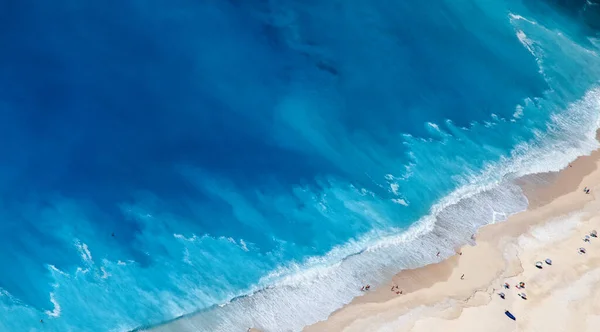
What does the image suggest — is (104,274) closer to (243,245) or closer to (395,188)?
(243,245)

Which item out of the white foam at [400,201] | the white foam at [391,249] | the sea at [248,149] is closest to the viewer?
the white foam at [391,249]

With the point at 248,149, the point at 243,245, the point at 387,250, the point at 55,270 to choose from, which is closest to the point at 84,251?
the point at 55,270

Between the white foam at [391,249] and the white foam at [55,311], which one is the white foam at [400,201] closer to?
the white foam at [391,249]

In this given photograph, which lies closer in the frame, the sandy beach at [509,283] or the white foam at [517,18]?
the sandy beach at [509,283]

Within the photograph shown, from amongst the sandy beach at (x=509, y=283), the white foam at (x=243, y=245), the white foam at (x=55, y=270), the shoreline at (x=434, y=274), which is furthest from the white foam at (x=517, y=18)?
the white foam at (x=55, y=270)

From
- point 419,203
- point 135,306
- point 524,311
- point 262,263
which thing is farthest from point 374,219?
point 135,306

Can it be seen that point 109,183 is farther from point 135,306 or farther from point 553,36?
point 553,36

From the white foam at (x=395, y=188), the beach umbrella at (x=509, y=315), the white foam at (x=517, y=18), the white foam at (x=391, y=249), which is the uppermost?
the white foam at (x=517, y=18)

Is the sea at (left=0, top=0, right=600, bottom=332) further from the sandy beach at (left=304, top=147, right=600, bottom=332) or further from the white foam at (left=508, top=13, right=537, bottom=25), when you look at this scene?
the white foam at (left=508, top=13, right=537, bottom=25)
